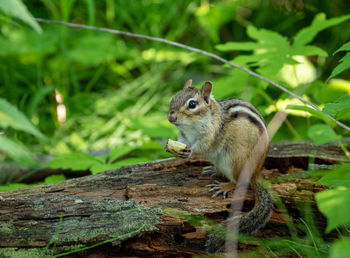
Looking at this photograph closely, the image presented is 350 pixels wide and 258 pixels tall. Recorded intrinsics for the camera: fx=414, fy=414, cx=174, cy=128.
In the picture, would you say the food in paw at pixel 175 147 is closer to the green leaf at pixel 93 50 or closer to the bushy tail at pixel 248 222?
the bushy tail at pixel 248 222

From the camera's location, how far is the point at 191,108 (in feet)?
9.02

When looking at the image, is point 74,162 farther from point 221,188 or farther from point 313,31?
point 313,31

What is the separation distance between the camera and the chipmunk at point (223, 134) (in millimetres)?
2561

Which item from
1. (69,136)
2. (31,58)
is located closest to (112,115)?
(69,136)

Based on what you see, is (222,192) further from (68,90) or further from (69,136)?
(68,90)

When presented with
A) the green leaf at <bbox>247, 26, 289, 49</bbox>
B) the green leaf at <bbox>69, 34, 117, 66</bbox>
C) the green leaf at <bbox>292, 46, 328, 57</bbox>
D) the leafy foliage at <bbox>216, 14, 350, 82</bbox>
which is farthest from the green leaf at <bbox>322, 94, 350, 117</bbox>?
the green leaf at <bbox>69, 34, 117, 66</bbox>

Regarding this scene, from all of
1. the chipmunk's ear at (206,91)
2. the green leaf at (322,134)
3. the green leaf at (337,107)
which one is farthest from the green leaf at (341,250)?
the chipmunk's ear at (206,91)

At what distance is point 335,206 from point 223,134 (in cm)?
129

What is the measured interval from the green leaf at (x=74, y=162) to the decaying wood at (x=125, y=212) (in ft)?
1.04

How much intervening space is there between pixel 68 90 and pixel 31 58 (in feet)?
1.87

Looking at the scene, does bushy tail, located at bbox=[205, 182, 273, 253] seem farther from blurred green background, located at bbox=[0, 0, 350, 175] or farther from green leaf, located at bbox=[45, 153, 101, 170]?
blurred green background, located at bbox=[0, 0, 350, 175]

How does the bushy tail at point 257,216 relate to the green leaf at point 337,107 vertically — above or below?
below

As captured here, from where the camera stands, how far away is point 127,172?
2.63 meters

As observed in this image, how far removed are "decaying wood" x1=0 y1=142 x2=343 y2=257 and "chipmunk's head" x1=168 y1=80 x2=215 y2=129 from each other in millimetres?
331
